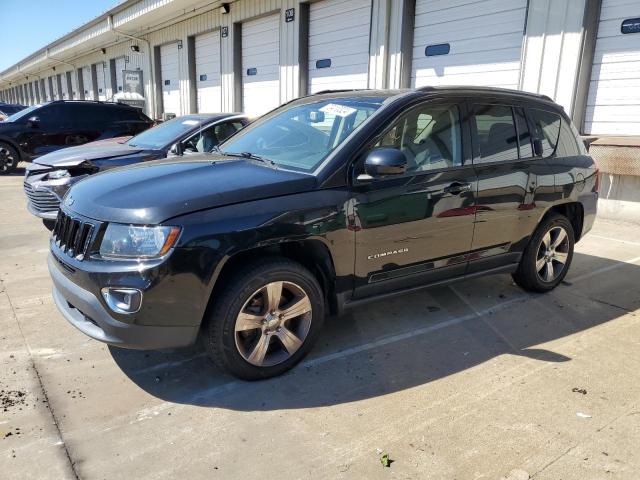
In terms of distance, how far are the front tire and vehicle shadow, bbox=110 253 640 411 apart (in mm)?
146

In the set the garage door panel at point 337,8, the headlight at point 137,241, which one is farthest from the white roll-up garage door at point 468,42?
the headlight at point 137,241

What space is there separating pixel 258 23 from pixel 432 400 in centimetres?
1359

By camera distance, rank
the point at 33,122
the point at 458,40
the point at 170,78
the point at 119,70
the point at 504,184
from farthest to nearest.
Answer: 1. the point at 119,70
2. the point at 170,78
3. the point at 33,122
4. the point at 458,40
5. the point at 504,184

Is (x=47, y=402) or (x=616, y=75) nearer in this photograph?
(x=47, y=402)

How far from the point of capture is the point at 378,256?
3.34 m

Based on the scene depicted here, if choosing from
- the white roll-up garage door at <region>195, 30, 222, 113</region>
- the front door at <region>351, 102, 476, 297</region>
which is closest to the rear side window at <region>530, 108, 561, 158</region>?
the front door at <region>351, 102, 476, 297</region>

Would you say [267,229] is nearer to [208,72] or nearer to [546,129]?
[546,129]

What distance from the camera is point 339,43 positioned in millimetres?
11750

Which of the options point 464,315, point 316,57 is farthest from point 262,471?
point 316,57

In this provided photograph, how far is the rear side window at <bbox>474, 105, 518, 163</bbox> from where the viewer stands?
3876 mm

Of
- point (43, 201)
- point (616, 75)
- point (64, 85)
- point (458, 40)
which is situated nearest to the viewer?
point (43, 201)

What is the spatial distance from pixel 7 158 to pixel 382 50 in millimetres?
9103

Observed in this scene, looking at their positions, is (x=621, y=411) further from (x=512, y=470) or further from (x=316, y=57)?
(x=316, y=57)

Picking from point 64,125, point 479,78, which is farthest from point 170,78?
point 479,78
